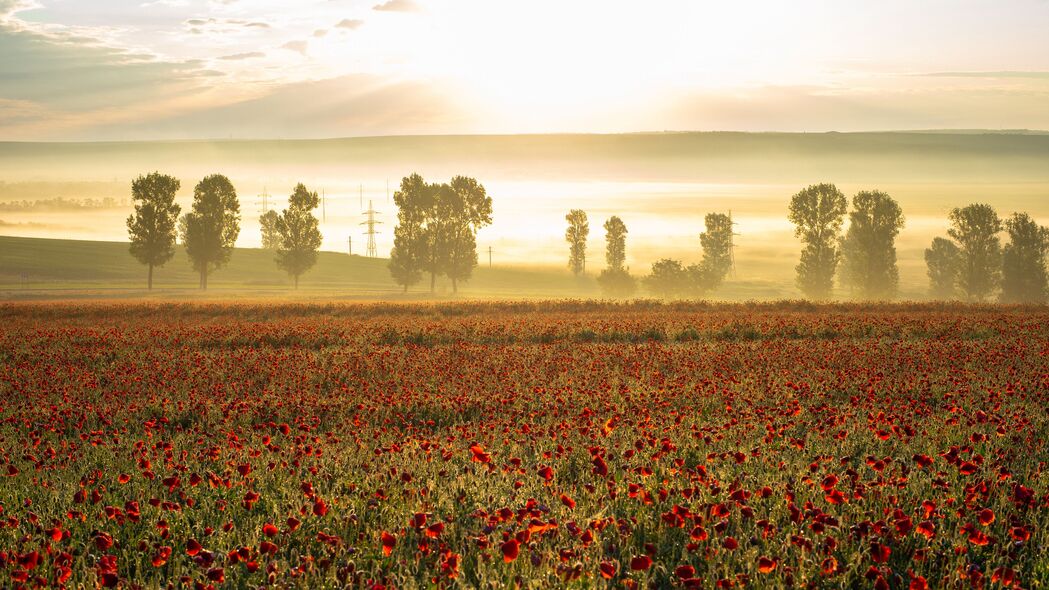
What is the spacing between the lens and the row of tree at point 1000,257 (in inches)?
3538

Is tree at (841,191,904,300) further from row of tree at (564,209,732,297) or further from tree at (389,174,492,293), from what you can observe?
tree at (389,174,492,293)

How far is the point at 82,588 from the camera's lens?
562 centimetres

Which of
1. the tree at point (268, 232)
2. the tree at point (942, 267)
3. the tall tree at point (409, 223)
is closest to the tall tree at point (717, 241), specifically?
the tree at point (942, 267)

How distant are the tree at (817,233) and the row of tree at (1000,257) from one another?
560 inches

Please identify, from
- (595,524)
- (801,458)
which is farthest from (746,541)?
(801,458)

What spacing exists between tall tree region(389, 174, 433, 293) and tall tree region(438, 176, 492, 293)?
6.46ft

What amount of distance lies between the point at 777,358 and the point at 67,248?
136m

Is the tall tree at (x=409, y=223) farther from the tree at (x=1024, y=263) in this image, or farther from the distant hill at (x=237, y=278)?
the tree at (x=1024, y=263)

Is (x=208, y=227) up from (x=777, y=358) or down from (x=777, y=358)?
up

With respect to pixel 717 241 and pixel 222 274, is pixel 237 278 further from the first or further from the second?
pixel 717 241

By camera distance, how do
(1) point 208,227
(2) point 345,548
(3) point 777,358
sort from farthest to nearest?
(1) point 208,227, (3) point 777,358, (2) point 345,548

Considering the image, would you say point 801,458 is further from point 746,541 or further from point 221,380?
point 221,380

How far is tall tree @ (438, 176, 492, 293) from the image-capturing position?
3563 inches

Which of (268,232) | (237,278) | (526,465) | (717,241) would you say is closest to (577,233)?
(717,241)
